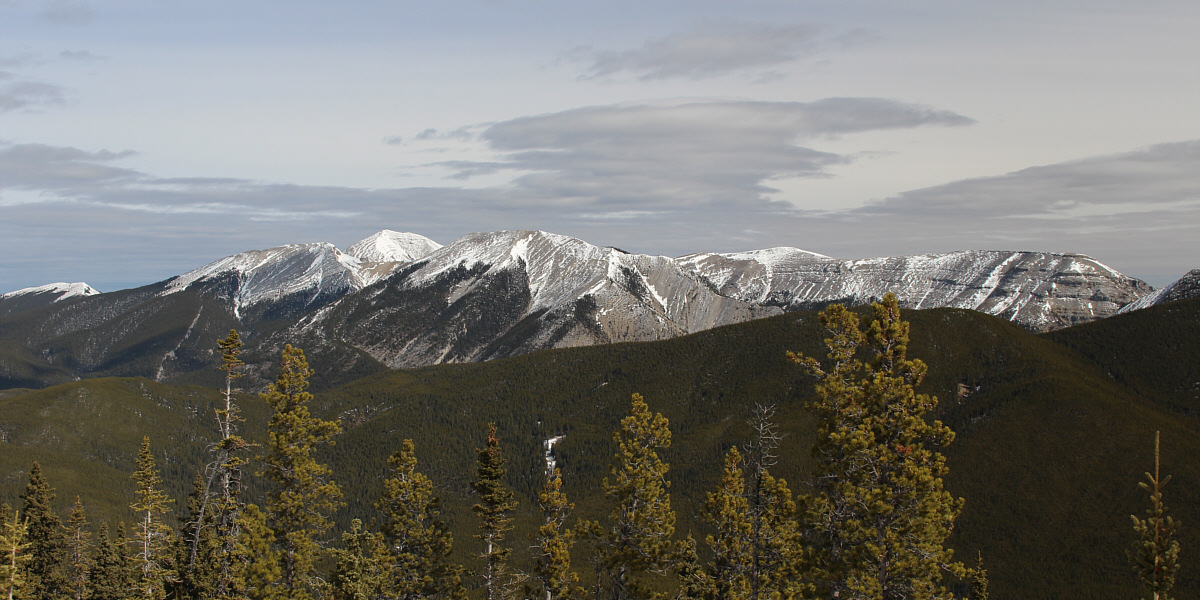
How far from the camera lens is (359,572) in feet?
185

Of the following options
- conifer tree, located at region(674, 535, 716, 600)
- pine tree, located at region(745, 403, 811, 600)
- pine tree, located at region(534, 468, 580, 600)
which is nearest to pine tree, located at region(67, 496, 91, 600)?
pine tree, located at region(534, 468, 580, 600)

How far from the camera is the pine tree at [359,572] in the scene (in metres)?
54.9

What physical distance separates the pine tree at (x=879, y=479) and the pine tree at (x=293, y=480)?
29.8 metres

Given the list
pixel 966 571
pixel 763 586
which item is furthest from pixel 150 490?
pixel 966 571

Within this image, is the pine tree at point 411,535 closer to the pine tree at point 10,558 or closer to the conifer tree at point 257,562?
the conifer tree at point 257,562

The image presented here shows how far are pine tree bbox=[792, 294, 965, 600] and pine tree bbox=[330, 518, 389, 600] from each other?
105 ft

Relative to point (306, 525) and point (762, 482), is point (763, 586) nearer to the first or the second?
point (762, 482)

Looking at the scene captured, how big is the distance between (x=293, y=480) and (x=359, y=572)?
934 centimetres

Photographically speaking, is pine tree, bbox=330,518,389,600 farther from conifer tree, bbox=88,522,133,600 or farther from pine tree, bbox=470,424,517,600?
conifer tree, bbox=88,522,133,600

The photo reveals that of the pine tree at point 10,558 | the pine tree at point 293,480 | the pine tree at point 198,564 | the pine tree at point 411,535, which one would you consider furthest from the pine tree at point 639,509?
the pine tree at point 10,558

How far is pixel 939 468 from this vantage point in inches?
1421

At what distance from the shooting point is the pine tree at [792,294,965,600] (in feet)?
116

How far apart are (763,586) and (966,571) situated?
14945 mm

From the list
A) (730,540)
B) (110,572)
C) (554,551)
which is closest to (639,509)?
(730,540)
